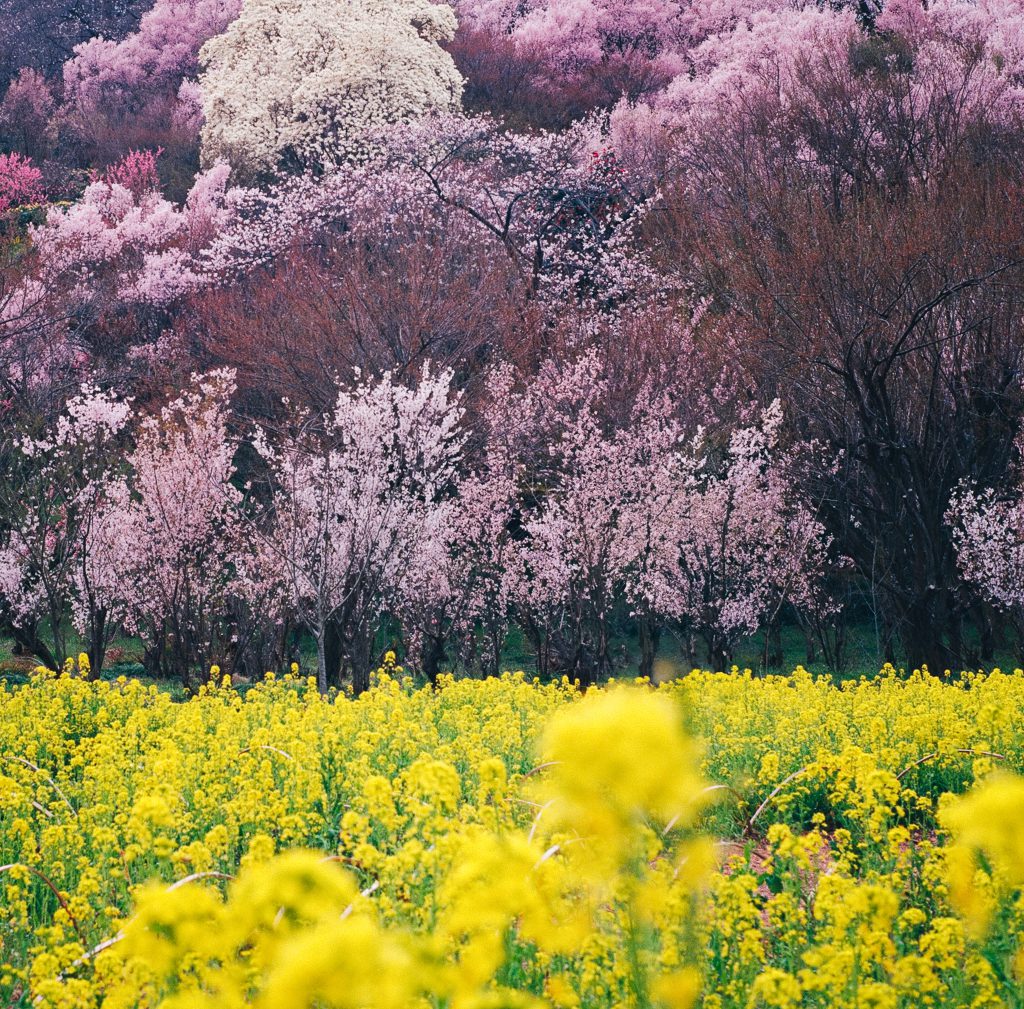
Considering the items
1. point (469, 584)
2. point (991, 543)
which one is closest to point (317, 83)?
point (469, 584)

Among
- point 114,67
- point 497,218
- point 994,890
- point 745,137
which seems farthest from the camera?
point 114,67

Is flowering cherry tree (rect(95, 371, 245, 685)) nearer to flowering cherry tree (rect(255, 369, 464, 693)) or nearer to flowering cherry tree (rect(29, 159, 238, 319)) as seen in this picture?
flowering cherry tree (rect(255, 369, 464, 693))

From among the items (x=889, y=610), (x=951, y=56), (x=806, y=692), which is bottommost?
(x=806, y=692)

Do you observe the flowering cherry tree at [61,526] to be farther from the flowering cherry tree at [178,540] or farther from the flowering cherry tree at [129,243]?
the flowering cherry tree at [129,243]

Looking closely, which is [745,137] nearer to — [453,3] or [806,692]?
[806,692]

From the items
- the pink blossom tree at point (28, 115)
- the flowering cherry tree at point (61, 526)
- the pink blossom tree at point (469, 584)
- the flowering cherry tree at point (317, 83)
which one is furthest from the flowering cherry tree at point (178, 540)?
the pink blossom tree at point (28, 115)

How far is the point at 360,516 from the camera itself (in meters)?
13.3

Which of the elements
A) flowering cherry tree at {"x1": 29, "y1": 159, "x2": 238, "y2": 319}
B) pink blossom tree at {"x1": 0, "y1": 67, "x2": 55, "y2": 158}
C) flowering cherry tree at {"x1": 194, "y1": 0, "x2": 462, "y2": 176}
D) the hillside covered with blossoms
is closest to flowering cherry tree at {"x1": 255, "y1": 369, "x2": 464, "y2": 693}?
the hillside covered with blossoms

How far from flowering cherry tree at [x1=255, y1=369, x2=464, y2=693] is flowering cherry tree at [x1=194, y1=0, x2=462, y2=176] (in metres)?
19.6

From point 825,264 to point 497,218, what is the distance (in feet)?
46.8

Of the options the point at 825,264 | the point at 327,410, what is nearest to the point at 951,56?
the point at 825,264

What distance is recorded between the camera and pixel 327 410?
19672 mm

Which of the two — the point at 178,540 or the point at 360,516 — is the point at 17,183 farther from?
the point at 360,516

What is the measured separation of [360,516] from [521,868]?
1168 cm
